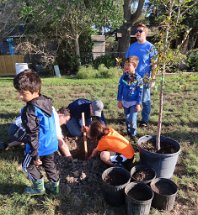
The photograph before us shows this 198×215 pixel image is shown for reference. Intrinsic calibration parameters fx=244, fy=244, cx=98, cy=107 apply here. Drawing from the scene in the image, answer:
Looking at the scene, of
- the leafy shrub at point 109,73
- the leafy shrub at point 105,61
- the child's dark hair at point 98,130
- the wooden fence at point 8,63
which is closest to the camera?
the child's dark hair at point 98,130

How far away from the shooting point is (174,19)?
9.89 ft

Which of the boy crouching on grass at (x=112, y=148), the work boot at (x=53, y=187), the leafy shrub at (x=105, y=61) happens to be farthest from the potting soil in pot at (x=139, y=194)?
the leafy shrub at (x=105, y=61)

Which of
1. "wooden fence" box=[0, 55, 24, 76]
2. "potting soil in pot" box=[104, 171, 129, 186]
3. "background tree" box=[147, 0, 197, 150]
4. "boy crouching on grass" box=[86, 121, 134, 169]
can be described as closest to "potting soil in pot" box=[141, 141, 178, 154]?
"boy crouching on grass" box=[86, 121, 134, 169]

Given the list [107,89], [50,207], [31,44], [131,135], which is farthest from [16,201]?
[31,44]

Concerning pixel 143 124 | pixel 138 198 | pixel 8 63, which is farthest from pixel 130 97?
pixel 8 63

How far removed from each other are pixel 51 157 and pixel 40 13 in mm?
11609

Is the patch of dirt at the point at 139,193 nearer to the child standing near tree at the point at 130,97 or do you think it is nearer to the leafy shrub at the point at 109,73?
the child standing near tree at the point at 130,97

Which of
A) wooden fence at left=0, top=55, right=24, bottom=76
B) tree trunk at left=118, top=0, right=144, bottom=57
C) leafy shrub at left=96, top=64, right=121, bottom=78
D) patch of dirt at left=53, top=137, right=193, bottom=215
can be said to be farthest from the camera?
wooden fence at left=0, top=55, right=24, bottom=76

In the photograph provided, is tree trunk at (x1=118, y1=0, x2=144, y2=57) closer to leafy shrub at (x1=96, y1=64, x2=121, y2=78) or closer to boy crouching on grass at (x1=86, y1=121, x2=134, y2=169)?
leafy shrub at (x1=96, y1=64, x2=121, y2=78)

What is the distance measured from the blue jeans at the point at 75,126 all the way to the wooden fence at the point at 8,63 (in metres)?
13.6

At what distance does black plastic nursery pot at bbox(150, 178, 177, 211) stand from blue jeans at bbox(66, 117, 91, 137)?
187 cm

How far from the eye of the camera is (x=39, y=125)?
2619mm

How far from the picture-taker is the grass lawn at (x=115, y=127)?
2.95 meters

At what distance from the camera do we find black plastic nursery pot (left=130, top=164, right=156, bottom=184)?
2979 mm
